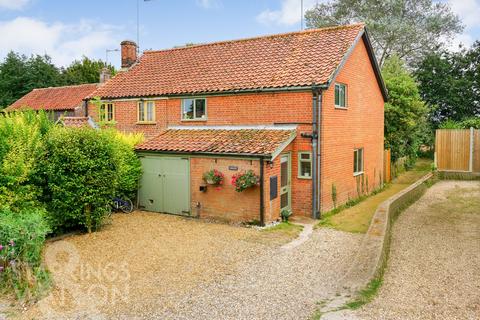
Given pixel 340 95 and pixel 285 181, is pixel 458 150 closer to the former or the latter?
pixel 340 95

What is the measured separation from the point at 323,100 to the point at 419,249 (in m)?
6.27

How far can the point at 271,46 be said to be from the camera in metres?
18.9

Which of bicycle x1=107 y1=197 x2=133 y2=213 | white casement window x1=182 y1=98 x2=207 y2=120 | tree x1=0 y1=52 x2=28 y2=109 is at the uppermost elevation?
tree x1=0 y1=52 x2=28 y2=109

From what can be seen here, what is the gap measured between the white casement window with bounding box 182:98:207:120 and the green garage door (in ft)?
9.37

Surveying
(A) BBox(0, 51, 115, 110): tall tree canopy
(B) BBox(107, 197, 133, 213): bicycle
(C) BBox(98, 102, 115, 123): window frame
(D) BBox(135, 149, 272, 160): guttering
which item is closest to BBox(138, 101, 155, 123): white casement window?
(C) BBox(98, 102, 115, 123): window frame

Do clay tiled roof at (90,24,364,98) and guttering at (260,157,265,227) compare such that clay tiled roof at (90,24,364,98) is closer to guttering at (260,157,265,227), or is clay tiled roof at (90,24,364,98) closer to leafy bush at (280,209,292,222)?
guttering at (260,157,265,227)

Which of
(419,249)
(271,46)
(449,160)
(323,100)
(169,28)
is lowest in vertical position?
(419,249)

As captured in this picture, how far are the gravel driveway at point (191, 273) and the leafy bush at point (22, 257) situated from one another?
447 mm

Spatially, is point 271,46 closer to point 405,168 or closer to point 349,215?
point 349,215

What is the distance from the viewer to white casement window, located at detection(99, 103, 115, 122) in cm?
2083

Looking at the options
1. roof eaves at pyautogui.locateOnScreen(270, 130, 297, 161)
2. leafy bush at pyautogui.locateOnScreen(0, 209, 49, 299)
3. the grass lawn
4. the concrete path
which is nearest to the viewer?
the concrete path

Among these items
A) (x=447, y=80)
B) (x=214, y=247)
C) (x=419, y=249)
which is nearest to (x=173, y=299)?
(x=214, y=247)

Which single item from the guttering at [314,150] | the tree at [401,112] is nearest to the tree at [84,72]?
the tree at [401,112]

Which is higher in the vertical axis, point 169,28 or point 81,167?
point 169,28
